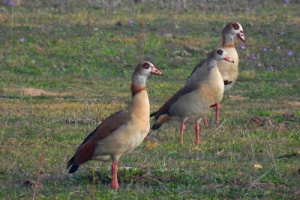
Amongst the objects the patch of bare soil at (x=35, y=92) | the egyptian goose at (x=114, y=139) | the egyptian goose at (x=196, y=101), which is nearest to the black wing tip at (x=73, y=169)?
the egyptian goose at (x=114, y=139)

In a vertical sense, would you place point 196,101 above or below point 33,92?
above

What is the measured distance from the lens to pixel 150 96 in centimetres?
1362

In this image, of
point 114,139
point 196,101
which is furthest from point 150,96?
point 114,139

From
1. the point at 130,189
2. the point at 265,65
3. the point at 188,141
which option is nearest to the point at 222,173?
the point at 130,189

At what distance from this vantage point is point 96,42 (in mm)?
17531

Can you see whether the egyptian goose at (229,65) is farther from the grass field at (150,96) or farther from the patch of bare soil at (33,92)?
the patch of bare soil at (33,92)

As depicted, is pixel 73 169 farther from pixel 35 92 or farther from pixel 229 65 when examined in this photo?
pixel 35 92

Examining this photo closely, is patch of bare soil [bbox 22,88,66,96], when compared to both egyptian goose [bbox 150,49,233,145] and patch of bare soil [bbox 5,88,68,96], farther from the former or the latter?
egyptian goose [bbox 150,49,233,145]

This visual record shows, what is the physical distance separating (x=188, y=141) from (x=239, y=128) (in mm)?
1055

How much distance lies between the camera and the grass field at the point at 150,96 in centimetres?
721

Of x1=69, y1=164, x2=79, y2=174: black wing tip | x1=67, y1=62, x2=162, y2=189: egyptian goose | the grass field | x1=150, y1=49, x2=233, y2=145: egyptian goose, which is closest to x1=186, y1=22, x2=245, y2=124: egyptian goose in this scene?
the grass field

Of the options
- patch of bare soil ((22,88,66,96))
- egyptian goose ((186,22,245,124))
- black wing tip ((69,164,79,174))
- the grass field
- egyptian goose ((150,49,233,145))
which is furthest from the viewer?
patch of bare soil ((22,88,66,96))

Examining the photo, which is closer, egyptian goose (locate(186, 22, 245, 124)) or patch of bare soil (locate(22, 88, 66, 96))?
→ egyptian goose (locate(186, 22, 245, 124))

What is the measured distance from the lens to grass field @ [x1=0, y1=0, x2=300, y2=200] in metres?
7.21
